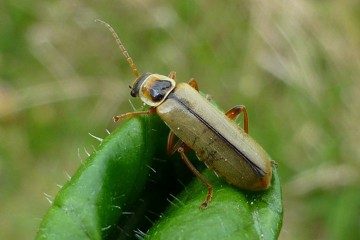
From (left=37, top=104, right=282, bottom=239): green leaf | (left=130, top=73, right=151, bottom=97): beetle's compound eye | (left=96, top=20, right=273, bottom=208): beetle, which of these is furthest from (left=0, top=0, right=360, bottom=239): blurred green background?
(left=37, top=104, right=282, bottom=239): green leaf

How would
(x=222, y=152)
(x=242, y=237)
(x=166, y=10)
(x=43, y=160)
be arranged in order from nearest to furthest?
(x=242, y=237), (x=222, y=152), (x=43, y=160), (x=166, y=10)

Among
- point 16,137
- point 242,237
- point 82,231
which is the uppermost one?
point 82,231

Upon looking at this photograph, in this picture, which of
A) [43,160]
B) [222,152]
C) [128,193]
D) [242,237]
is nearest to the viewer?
[242,237]

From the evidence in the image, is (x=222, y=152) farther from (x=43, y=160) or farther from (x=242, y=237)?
(x=43, y=160)

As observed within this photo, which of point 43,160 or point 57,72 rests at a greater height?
point 57,72

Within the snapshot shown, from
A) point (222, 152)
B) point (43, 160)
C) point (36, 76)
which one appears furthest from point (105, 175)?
point (36, 76)

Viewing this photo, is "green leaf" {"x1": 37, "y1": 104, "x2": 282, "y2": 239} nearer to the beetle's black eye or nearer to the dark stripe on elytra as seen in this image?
the dark stripe on elytra

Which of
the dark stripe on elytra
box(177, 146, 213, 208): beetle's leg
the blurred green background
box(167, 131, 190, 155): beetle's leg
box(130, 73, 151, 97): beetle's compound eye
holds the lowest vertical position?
the blurred green background
